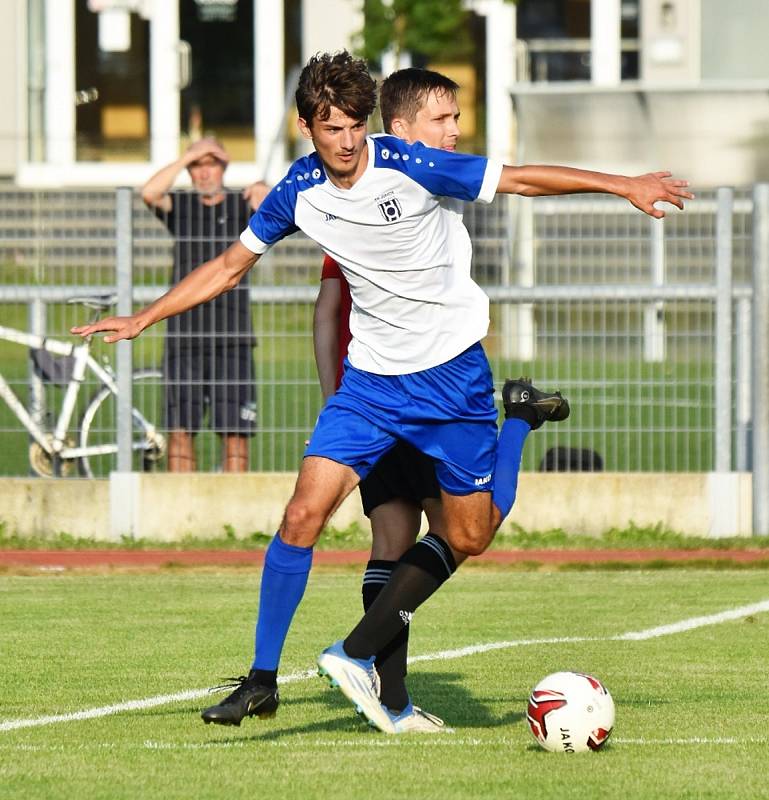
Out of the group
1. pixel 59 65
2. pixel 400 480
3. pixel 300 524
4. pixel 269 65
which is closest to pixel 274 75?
pixel 269 65

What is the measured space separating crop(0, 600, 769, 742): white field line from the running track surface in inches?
73.1

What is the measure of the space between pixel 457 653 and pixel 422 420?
6.81 feet

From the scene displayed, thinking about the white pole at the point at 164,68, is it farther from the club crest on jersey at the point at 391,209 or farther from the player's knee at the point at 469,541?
the club crest on jersey at the point at 391,209

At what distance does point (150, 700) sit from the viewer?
6957 mm

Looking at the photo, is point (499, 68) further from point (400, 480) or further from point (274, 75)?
point (400, 480)

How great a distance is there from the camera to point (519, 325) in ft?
39.3

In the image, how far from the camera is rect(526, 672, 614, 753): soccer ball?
5969mm

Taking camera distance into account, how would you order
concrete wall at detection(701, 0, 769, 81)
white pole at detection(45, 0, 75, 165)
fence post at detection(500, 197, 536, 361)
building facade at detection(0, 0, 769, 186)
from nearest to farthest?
fence post at detection(500, 197, 536, 361) < concrete wall at detection(701, 0, 769, 81) < building facade at detection(0, 0, 769, 186) < white pole at detection(45, 0, 75, 165)

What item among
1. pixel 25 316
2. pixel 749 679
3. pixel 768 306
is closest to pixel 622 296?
pixel 768 306

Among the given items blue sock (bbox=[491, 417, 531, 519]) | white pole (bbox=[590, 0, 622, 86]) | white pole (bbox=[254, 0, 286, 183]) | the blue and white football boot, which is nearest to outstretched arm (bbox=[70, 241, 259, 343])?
blue sock (bbox=[491, 417, 531, 519])

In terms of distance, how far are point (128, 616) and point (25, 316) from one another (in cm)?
351

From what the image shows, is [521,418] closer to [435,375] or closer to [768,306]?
[435,375]

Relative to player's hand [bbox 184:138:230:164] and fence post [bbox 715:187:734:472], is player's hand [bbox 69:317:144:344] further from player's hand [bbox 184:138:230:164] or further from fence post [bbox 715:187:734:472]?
fence post [bbox 715:187:734:472]

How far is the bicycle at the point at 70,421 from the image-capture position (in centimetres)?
1218
